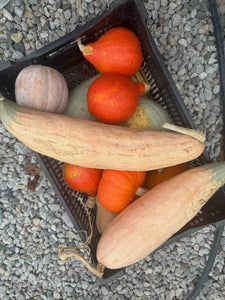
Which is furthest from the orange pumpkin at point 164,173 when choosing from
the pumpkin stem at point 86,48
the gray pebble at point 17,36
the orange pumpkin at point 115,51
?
the gray pebble at point 17,36

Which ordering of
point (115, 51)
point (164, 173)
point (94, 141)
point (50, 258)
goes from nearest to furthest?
point (94, 141)
point (115, 51)
point (164, 173)
point (50, 258)

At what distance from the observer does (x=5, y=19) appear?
1219 millimetres

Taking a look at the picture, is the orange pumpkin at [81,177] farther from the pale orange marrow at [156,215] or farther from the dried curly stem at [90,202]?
the pale orange marrow at [156,215]

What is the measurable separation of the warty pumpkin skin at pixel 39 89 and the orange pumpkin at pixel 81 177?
0.22 metres

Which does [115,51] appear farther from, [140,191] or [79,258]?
[79,258]

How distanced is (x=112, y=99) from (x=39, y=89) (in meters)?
0.23

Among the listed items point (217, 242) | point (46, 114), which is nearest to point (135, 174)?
point (46, 114)

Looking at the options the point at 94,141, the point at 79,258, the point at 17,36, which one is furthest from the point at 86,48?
the point at 79,258

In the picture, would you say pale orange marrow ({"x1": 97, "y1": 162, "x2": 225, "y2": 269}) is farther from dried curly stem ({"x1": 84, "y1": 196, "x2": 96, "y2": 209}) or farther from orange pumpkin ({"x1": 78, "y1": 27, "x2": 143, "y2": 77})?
orange pumpkin ({"x1": 78, "y1": 27, "x2": 143, "y2": 77})

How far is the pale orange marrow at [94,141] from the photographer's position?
77 centimetres

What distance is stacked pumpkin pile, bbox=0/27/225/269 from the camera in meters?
0.79

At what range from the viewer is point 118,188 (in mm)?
954

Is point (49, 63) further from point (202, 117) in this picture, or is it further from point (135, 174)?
point (202, 117)

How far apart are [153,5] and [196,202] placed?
853mm
